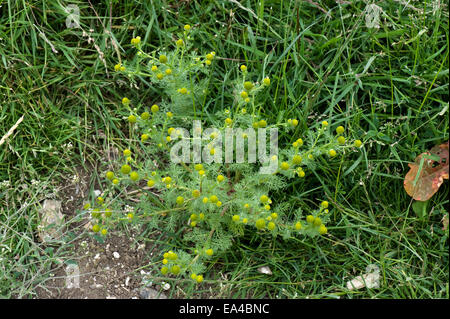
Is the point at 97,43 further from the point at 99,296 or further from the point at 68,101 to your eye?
the point at 99,296

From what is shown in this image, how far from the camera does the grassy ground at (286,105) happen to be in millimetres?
2750

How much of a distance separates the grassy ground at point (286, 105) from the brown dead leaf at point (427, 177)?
76 millimetres

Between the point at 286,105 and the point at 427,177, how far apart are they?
0.91 meters

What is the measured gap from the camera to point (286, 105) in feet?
9.36

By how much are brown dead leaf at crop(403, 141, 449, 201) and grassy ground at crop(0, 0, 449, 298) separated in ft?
0.25

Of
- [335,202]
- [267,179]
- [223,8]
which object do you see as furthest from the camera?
A: [223,8]

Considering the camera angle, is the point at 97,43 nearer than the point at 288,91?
No

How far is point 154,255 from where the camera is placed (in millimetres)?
2830

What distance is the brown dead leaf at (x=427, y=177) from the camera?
2764 mm

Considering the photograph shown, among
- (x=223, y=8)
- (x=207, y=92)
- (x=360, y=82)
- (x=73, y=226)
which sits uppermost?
(x=223, y=8)

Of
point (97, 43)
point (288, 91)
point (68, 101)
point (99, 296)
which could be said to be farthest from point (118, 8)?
point (99, 296)

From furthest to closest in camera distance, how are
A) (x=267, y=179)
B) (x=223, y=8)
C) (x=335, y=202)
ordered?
(x=223, y=8), (x=335, y=202), (x=267, y=179)

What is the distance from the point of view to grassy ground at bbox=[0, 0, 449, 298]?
2.75 meters

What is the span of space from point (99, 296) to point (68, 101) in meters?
1.24
